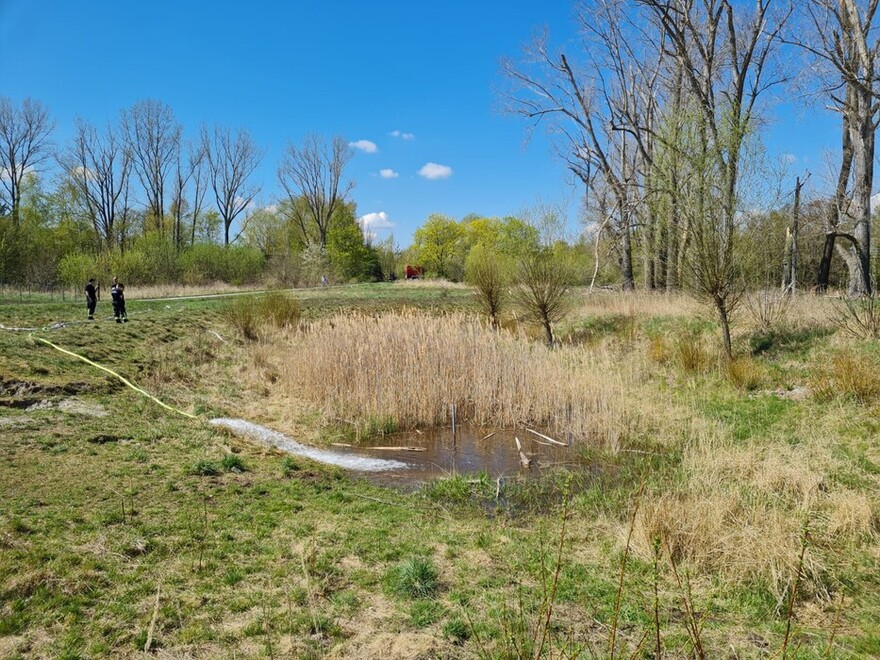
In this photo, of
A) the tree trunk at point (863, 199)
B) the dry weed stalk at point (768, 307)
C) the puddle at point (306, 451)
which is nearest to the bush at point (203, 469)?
the puddle at point (306, 451)

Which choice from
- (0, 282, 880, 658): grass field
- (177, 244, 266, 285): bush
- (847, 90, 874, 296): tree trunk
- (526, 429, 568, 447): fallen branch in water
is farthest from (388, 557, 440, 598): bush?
(177, 244, 266, 285): bush

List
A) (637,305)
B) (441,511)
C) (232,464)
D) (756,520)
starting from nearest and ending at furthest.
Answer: (756,520) → (441,511) → (232,464) → (637,305)

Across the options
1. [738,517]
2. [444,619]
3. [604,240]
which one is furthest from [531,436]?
[604,240]

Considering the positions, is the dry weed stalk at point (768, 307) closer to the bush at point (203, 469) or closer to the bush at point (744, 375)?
the bush at point (744, 375)

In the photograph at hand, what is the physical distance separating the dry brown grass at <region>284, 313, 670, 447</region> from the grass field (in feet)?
0.15

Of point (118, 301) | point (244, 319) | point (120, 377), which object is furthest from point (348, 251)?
point (120, 377)

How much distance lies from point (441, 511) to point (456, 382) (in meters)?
4.22

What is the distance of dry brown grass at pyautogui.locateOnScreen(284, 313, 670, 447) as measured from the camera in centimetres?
866

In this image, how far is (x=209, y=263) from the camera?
37500 mm

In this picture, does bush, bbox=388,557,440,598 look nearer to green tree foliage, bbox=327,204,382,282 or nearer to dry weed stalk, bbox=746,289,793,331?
dry weed stalk, bbox=746,289,793,331

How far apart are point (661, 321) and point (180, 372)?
11475 mm

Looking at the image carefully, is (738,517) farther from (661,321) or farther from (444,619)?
(661,321)

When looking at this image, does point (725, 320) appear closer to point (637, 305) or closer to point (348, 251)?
point (637, 305)

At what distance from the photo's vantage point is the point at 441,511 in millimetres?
5332
